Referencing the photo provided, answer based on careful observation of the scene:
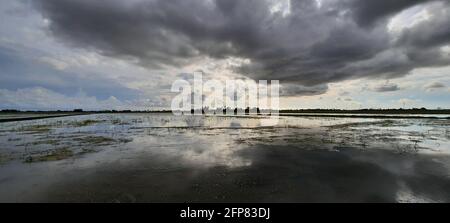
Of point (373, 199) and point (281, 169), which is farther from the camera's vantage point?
point (281, 169)

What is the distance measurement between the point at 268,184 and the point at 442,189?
7.01 meters

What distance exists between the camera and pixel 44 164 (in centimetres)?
1320

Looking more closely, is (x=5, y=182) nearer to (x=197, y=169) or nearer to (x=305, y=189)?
(x=197, y=169)

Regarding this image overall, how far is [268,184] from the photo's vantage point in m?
9.57

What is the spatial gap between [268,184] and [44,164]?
44.8 feet

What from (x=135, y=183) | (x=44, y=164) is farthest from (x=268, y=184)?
(x=44, y=164)
